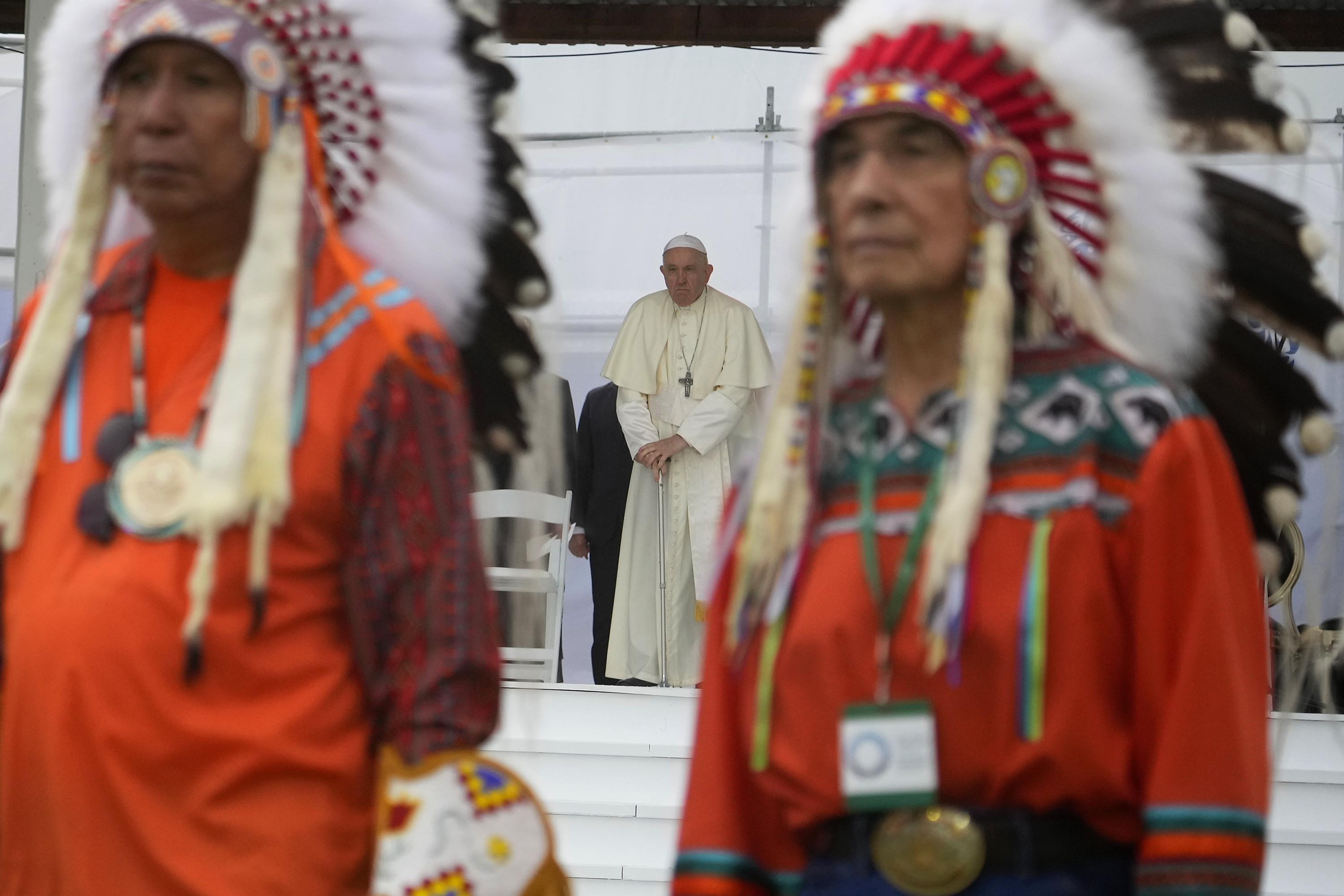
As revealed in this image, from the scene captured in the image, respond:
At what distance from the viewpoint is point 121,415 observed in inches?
88.4

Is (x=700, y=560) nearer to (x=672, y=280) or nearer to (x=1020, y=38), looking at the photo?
(x=672, y=280)

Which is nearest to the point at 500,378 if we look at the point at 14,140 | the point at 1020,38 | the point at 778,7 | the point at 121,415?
the point at 121,415

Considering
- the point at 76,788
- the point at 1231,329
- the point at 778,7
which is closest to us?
the point at 76,788

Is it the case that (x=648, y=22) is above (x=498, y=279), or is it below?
above

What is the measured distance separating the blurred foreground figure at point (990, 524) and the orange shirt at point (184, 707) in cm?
42

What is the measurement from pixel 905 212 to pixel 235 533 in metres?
0.80

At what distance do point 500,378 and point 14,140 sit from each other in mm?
6218

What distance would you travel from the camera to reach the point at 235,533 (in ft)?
7.09

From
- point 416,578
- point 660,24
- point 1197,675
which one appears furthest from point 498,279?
point 660,24

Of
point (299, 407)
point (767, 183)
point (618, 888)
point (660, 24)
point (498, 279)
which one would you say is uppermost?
point (660, 24)

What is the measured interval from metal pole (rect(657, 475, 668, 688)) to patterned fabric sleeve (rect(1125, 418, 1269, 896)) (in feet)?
18.9

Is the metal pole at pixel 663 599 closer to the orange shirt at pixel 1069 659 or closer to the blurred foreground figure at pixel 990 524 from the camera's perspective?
the blurred foreground figure at pixel 990 524

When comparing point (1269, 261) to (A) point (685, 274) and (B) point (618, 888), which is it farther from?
(A) point (685, 274)

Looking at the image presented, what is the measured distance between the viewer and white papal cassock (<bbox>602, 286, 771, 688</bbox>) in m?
7.89
